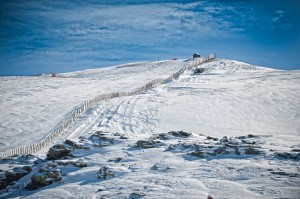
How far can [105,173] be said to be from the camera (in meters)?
8.06

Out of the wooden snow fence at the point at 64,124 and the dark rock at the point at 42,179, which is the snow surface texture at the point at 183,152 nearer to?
the dark rock at the point at 42,179

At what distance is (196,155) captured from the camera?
358 inches

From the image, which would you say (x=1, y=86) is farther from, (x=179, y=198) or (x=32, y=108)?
(x=179, y=198)

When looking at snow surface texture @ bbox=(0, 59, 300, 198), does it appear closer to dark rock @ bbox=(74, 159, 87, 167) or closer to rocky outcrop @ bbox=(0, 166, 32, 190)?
dark rock @ bbox=(74, 159, 87, 167)

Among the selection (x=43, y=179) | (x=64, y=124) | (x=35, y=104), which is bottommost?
(x=43, y=179)

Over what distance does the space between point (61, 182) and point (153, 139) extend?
433cm

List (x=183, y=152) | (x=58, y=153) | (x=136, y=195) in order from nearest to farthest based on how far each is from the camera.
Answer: (x=136, y=195) < (x=183, y=152) < (x=58, y=153)

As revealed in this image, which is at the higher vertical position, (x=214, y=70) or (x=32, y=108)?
(x=214, y=70)

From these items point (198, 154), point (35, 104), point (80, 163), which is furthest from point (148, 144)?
point (35, 104)

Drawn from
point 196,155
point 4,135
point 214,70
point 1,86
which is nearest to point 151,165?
point 196,155

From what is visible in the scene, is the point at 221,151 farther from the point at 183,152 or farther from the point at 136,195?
the point at 136,195

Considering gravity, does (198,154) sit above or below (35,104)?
below

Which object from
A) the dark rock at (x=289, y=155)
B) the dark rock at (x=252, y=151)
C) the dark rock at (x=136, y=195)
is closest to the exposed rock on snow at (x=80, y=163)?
the dark rock at (x=136, y=195)

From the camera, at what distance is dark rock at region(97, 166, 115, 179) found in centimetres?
800
